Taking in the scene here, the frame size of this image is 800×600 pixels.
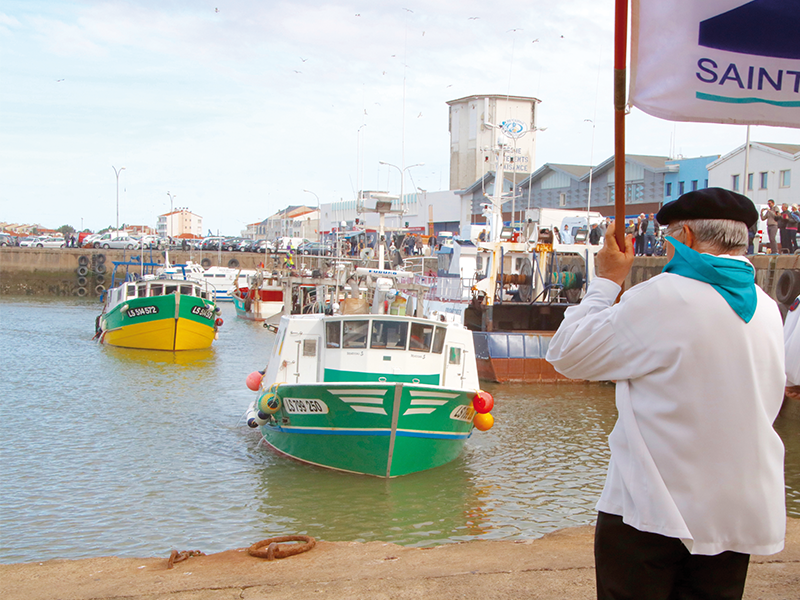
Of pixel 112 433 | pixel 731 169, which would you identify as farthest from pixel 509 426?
pixel 731 169

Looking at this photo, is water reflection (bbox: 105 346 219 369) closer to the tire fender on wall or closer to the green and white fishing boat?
the green and white fishing boat

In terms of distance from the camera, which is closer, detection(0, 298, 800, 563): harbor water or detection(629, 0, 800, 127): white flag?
detection(629, 0, 800, 127): white flag

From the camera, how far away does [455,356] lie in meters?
12.6

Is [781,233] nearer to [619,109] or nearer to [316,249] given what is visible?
[619,109]

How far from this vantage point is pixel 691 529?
242 cm

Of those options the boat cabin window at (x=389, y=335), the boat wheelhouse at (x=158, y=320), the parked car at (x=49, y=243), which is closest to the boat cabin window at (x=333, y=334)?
the boat cabin window at (x=389, y=335)

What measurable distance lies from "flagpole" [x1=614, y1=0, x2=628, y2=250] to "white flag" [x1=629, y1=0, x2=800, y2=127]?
24.5 inches

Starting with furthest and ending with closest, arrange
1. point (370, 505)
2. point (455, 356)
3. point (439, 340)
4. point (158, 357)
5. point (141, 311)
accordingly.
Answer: point (141, 311)
point (158, 357)
point (455, 356)
point (439, 340)
point (370, 505)

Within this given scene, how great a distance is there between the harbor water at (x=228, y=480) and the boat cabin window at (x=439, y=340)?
6.39 feet

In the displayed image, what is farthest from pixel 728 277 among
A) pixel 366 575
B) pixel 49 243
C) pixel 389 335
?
pixel 49 243

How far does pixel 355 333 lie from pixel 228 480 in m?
3.00

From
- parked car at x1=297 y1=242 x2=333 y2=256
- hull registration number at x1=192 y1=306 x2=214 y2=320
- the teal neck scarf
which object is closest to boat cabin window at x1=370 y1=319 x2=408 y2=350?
the teal neck scarf

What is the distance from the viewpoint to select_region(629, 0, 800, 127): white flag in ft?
11.1

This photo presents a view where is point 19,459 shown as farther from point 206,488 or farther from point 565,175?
point 565,175
